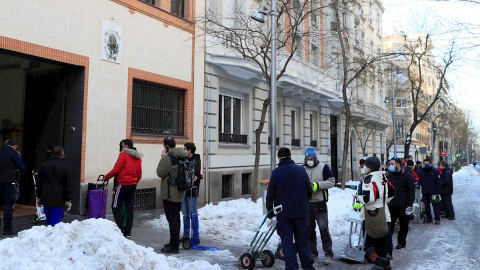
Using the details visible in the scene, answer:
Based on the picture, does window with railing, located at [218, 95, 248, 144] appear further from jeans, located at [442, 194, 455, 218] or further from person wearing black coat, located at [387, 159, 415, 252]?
person wearing black coat, located at [387, 159, 415, 252]

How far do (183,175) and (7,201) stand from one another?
3.61 meters

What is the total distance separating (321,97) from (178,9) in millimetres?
11260

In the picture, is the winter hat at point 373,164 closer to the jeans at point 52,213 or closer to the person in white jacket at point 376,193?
the person in white jacket at point 376,193

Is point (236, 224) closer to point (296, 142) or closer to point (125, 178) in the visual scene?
point (125, 178)

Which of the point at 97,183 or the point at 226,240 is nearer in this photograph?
the point at 226,240

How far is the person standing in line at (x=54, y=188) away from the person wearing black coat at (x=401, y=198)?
20.0 ft

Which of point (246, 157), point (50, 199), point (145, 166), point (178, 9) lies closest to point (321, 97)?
point (246, 157)

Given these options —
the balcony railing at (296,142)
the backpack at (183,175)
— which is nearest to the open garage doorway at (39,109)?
the backpack at (183,175)

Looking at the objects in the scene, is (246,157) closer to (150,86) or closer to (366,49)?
(150,86)

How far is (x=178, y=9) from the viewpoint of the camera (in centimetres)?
1455

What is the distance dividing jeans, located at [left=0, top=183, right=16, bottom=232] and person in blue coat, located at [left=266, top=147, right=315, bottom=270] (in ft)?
17.4

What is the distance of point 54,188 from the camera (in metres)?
7.12

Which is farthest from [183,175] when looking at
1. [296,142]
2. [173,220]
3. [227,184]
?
[296,142]

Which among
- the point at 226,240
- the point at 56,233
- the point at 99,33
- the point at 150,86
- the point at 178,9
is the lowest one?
the point at 226,240
